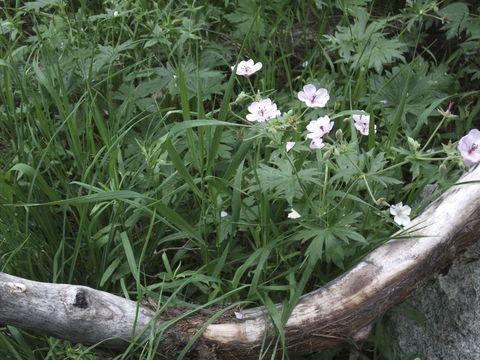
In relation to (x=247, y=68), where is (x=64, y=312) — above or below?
below

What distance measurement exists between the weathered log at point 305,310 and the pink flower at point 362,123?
1.18 feet

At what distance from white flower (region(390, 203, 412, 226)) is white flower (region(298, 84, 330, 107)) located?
40 centimetres

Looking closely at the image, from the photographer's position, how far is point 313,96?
2.06 metres

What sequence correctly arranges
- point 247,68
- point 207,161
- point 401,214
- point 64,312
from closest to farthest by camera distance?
point 64,312 → point 401,214 → point 207,161 → point 247,68

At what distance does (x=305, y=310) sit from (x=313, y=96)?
0.65 m

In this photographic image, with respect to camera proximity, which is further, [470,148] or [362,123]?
[362,123]

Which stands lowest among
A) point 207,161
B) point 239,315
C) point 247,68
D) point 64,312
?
point 239,315

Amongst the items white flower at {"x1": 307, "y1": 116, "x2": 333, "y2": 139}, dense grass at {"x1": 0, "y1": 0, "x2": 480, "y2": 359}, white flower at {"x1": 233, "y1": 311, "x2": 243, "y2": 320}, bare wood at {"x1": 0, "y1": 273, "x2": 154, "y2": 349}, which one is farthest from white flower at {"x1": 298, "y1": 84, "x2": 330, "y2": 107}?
bare wood at {"x1": 0, "y1": 273, "x2": 154, "y2": 349}

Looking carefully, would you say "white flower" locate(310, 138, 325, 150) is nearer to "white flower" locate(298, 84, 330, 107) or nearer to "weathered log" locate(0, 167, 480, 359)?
"white flower" locate(298, 84, 330, 107)

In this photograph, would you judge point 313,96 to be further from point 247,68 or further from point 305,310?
point 305,310

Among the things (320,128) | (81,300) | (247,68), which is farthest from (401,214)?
(81,300)

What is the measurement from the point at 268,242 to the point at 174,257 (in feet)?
1.04

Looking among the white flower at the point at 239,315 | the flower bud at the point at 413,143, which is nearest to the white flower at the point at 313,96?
the flower bud at the point at 413,143

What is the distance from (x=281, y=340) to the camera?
1.74 metres
